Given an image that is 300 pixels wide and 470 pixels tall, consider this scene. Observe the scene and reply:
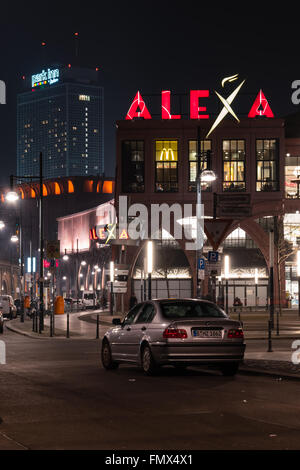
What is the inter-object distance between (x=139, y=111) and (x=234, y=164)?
32.8 ft

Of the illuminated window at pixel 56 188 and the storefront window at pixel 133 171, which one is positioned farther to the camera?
the illuminated window at pixel 56 188

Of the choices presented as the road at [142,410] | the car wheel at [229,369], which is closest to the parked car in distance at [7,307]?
the road at [142,410]

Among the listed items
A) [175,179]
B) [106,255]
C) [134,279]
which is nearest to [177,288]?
[134,279]

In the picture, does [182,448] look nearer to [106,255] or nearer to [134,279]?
[134,279]

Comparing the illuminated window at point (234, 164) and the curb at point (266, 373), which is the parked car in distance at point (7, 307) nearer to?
the illuminated window at point (234, 164)

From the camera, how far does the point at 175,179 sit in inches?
3093

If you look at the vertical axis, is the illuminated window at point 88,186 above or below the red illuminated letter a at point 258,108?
above

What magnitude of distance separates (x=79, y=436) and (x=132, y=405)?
9.56 ft

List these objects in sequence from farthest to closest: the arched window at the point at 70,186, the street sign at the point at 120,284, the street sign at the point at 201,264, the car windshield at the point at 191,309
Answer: the arched window at the point at 70,186, the street sign at the point at 120,284, the street sign at the point at 201,264, the car windshield at the point at 191,309

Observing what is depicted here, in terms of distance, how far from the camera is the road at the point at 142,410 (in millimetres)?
8938

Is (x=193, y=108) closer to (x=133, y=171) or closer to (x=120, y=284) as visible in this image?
(x=133, y=171)

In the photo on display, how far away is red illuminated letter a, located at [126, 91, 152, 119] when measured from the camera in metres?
78.4

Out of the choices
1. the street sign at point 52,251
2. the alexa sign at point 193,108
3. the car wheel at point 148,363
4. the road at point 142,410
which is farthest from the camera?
the alexa sign at point 193,108

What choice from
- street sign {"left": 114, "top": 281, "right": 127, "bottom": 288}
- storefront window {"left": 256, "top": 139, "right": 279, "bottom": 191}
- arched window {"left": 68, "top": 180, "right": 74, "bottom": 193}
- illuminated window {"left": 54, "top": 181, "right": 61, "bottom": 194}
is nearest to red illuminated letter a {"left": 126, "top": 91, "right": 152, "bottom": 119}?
storefront window {"left": 256, "top": 139, "right": 279, "bottom": 191}
